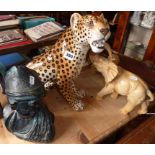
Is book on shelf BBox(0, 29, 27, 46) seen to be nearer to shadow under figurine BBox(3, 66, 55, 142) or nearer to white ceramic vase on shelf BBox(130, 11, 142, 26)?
shadow under figurine BBox(3, 66, 55, 142)

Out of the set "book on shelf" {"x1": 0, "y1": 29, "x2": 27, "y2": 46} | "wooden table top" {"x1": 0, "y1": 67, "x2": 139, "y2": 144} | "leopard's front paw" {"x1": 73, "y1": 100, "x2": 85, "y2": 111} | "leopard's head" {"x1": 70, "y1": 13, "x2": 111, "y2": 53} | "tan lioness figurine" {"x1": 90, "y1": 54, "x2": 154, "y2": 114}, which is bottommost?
"wooden table top" {"x1": 0, "y1": 67, "x2": 139, "y2": 144}

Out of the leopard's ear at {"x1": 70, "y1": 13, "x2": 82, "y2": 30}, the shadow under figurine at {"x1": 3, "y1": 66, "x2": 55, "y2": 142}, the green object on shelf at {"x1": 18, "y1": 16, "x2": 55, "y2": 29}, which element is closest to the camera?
the shadow under figurine at {"x1": 3, "y1": 66, "x2": 55, "y2": 142}

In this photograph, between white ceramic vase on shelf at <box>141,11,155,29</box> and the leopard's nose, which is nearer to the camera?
the leopard's nose

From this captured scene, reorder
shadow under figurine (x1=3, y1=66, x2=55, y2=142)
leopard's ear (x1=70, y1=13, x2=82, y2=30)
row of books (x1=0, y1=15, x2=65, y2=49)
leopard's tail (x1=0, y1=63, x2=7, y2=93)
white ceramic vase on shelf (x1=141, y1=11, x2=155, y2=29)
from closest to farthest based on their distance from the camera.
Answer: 1. shadow under figurine (x1=3, y1=66, x2=55, y2=142)
2. leopard's ear (x1=70, y1=13, x2=82, y2=30)
3. leopard's tail (x1=0, y1=63, x2=7, y2=93)
4. row of books (x1=0, y1=15, x2=65, y2=49)
5. white ceramic vase on shelf (x1=141, y1=11, x2=155, y2=29)

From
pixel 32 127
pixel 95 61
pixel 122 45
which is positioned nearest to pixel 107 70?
pixel 95 61

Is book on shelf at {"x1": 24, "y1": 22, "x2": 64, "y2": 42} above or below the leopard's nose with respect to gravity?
below

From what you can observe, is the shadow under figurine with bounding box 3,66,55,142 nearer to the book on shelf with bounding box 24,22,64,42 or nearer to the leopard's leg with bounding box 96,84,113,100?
the leopard's leg with bounding box 96,84,113,100

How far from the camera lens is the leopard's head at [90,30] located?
56cm

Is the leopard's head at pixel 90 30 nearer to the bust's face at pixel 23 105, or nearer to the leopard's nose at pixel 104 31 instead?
the leopard's nose at pixel 104 31

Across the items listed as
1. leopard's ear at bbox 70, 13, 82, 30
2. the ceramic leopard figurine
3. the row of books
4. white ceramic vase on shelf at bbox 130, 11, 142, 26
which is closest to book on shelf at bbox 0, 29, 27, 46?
the row of books

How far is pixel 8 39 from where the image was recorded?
2.57 feet

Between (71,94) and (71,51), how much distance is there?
161mm

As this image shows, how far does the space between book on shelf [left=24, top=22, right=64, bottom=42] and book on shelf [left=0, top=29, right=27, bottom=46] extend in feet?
0.12

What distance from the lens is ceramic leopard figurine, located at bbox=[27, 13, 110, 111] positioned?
565mm
